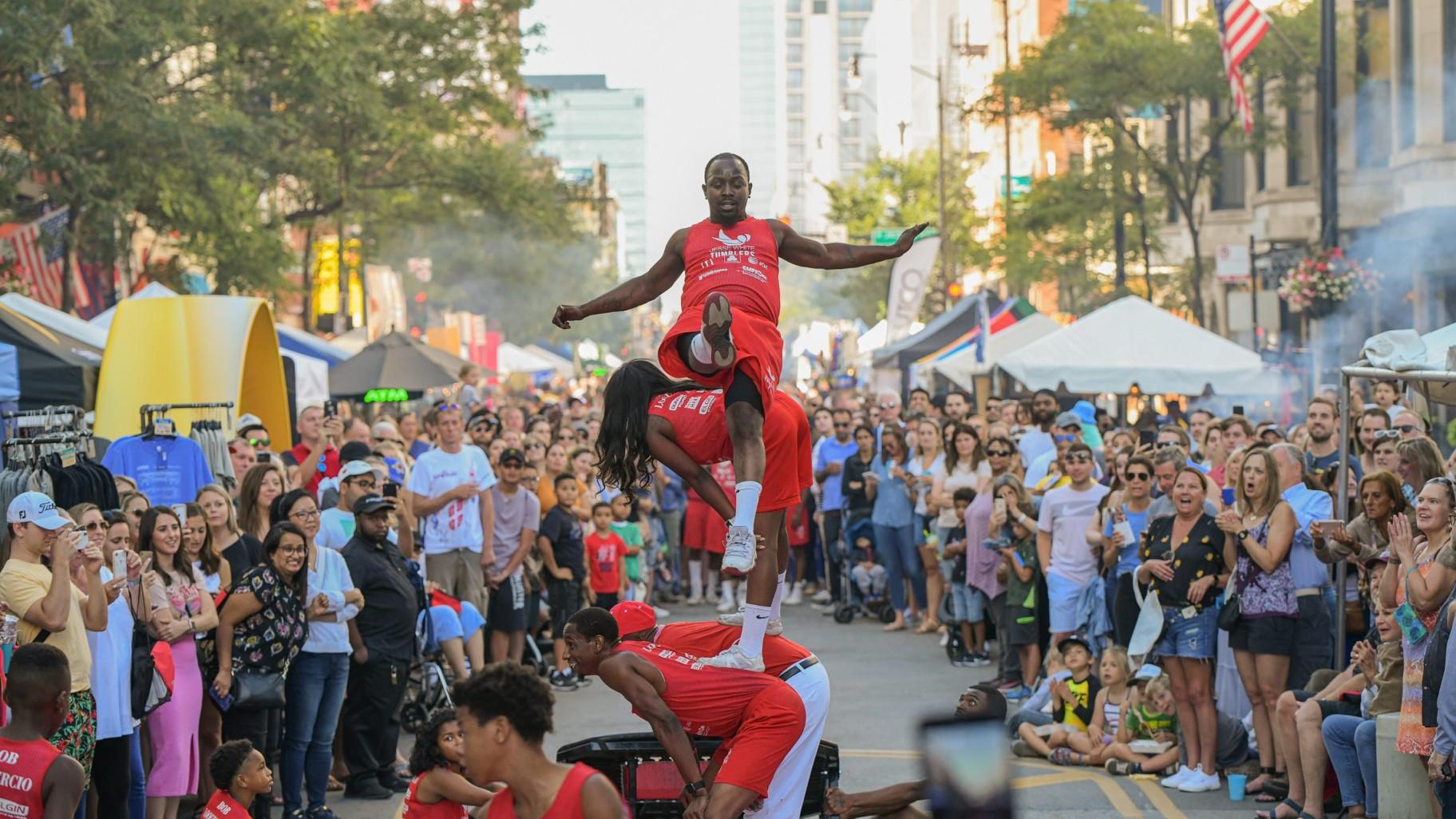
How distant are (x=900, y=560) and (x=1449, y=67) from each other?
13898mm

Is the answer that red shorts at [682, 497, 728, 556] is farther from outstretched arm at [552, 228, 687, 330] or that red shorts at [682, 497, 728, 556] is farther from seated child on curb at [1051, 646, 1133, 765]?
outstretched arm at [552, 228, 687, 330]

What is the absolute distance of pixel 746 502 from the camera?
20.2 ft

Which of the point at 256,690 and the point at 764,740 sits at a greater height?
the point at 764,740

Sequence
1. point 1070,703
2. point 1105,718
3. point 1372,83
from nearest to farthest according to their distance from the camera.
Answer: point 1105,718
point 1070,703
point 1372,83

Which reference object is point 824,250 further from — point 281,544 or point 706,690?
point 281,544

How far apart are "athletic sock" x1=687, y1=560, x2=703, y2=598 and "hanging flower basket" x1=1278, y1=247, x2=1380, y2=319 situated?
882 centimetres

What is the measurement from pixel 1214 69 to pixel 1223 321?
8.54 metres

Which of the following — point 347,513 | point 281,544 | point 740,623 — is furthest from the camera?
point 347,513

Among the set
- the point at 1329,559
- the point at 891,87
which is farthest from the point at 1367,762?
the point at 891,87

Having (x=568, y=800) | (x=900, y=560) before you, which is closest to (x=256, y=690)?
(x=568, y=800)

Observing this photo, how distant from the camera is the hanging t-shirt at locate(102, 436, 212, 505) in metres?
11.3

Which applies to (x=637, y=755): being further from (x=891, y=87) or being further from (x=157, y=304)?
(x=891, y=87)

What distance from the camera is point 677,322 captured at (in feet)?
21.0

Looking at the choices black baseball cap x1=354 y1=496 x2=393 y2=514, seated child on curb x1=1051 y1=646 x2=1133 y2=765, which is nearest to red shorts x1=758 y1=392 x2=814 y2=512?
black baseball cap x1=354 y1=496 x2=393 y2=514
